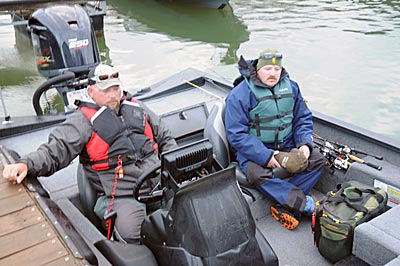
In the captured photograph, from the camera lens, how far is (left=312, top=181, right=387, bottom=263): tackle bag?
7.14ft

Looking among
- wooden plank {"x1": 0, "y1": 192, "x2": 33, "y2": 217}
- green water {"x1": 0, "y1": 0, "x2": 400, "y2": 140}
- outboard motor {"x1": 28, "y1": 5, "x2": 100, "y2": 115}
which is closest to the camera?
wooden plank {"x1": 0, "y1": 192, "x2": 33, "y2": 217}

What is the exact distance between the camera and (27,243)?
146 cm

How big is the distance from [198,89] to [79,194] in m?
1.78

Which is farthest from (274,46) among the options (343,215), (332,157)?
(343,215)

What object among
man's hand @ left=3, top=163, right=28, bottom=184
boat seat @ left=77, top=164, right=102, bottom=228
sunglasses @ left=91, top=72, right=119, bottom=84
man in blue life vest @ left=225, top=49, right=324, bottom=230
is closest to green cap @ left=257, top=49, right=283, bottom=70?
man in blue life vest @ left=225, top=49, right=324, bottom=230

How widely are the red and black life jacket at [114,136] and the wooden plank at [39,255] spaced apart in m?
0.75

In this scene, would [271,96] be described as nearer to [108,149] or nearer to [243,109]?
[243,109]

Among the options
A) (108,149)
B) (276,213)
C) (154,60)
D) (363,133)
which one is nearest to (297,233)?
(276,213)

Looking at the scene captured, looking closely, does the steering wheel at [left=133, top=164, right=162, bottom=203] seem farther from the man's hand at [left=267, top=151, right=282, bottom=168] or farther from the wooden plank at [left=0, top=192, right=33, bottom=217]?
the man's hand at [left=267, top=151, right=282, bottom=168]

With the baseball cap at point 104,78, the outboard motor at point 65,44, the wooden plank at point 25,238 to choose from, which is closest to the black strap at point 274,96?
the baseball cap at point 104,78

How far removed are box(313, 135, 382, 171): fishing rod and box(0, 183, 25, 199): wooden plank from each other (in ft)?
6.02

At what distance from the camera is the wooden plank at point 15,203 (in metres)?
1.65

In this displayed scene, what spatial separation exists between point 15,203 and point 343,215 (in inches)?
61.3

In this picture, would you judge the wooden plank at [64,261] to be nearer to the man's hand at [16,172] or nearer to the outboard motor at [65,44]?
the man's hand at [16,172]
